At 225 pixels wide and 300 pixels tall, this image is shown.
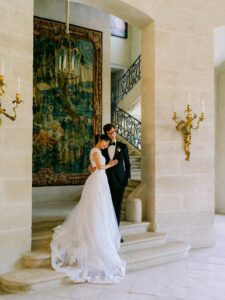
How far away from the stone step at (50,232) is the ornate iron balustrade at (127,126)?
515 cm

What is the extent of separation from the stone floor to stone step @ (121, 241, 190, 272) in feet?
0.32

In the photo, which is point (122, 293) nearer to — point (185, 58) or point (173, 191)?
point (173, 191)

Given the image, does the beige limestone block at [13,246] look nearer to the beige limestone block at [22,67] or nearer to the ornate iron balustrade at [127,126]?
the beige limestone block at [22,67]

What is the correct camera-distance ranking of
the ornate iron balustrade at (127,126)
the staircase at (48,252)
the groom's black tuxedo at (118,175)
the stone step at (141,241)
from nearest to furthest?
the staircase at (48,252), the groom's black tuxedo at (118,175), the stone step at (141,241), the ornate iron balustrade at (127,126)

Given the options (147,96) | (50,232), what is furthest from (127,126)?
(50,232)

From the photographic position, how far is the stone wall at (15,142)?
4.05 m

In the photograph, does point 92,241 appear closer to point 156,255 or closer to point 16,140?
point 156,255

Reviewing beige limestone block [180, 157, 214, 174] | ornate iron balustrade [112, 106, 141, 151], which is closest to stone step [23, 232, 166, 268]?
beige limestone block [180, 157, 214, 174]

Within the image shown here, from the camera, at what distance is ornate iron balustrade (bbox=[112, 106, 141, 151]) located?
1083 cm

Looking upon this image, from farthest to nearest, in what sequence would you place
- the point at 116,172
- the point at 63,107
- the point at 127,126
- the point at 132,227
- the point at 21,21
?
the point at 127,126
the point at 63,107
the point at 132,227
the point at 116,172
the point at 21,21

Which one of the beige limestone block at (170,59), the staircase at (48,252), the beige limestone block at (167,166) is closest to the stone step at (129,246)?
the staircase at (48,252)

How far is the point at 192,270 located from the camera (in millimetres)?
4484

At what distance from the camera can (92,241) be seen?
13.4 ft

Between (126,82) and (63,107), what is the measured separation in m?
5.88
